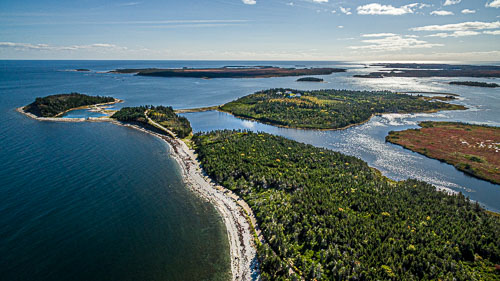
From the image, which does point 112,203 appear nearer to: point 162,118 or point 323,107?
point 162,118

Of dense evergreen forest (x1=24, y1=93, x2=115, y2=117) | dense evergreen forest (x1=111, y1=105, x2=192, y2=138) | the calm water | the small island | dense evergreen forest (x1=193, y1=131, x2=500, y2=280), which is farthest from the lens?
dense evergreen forest (x1=24, y1=93, x2=115, y2=117)

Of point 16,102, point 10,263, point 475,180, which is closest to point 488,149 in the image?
point 475,180

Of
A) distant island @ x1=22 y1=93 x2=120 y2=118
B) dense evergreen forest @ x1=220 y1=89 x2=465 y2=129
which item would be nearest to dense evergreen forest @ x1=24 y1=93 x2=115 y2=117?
distant island @ x1=22 y1=93 x2=120 y2=118

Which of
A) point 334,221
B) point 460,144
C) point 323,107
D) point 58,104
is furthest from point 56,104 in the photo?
point 460,144

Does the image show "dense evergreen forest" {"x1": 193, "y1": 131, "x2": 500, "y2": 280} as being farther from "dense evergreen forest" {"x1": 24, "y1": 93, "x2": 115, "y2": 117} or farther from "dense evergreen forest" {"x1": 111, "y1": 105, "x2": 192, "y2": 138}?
"dense evergreen forest" {"x1": 24, "y1": 93, "x2": 115, "y2": 117}

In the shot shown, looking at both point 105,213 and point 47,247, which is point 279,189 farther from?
point 47,247

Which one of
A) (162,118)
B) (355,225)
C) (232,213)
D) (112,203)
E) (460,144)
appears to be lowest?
(232,213)
